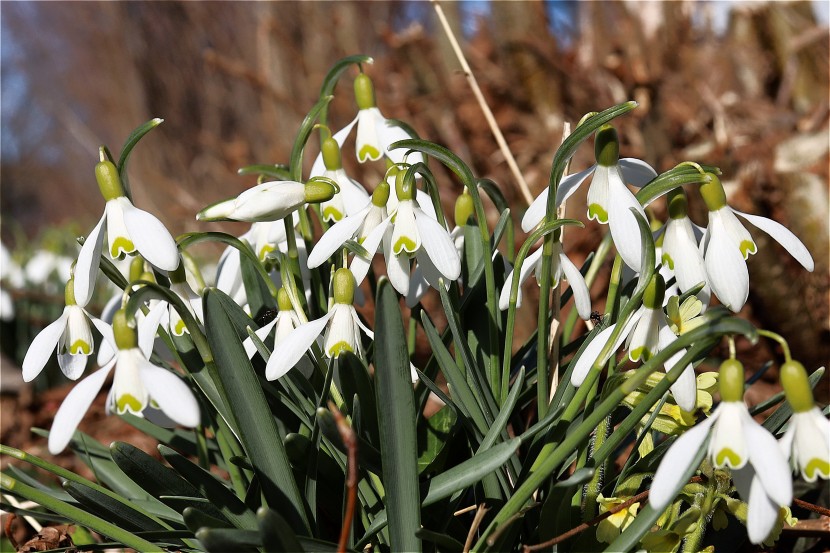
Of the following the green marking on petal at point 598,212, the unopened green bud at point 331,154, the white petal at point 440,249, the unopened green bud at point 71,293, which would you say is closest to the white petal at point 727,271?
the green marking on petal at point 598,212

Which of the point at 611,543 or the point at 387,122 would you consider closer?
the point at 611,543

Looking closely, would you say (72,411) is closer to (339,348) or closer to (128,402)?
(128,402)

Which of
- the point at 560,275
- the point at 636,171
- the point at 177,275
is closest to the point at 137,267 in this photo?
the point at 177,275

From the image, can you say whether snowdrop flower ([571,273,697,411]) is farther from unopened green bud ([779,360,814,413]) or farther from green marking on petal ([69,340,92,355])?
green marking on petal ([69,340,92,355])

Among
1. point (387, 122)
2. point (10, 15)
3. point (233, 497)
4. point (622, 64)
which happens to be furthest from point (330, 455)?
point (10, 15)

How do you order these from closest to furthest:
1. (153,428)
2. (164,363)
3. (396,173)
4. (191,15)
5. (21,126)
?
(396,173)
(164,363)
(153,428)
(191,15)
(21,126)

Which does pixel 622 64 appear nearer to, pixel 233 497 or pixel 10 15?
pixel 233 497
